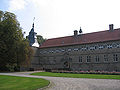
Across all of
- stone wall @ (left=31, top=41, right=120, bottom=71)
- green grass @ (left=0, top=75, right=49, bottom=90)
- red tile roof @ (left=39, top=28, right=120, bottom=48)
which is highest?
red tile roof @ (left=39, top=28, right=120, bottom=48)

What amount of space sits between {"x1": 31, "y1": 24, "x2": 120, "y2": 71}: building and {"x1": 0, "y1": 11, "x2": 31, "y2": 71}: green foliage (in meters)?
10.4

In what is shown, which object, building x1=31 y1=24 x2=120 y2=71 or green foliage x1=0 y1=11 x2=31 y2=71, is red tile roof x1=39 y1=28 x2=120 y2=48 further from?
green foliage x1=0 y1=11 x2=31 y2=71

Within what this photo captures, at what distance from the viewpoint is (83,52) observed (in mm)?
38906

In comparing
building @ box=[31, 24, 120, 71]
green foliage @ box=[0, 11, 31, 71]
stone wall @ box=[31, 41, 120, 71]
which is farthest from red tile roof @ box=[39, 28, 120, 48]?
green foliage @ box=[0, 11, 31, 71]

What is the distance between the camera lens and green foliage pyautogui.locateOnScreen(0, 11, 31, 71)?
34.1 m

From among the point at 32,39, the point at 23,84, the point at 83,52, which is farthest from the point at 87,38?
the point at 23,84

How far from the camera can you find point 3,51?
33438 mm

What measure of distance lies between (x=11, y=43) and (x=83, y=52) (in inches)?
713

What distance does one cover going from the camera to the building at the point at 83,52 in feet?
113

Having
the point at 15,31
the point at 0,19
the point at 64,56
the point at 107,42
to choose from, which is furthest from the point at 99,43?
the point at 0,19

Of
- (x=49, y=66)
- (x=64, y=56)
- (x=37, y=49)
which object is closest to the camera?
(x=64, y=56)

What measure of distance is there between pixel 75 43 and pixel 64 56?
5.06 m

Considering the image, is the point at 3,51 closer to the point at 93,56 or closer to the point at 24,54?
the point at 24,54

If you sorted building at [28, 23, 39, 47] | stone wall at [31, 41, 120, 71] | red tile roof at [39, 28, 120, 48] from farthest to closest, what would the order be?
building at [28, 23, 39, 47]
red tile roof at [39, 28, 120, 48]
stone wall at [31, 41, 120, 71]
